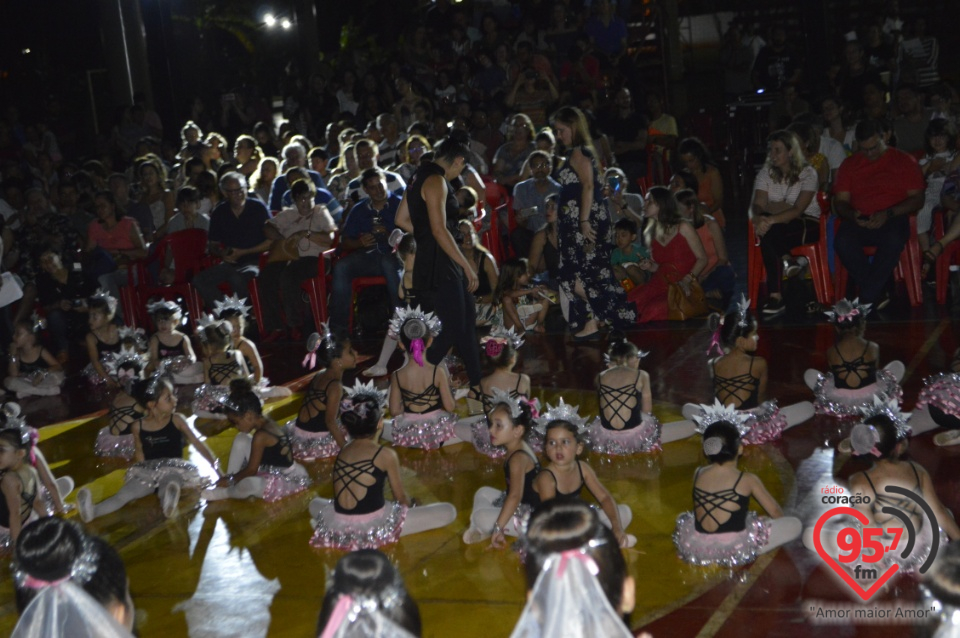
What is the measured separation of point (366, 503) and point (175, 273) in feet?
20.3

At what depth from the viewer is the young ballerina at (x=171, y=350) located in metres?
9.18

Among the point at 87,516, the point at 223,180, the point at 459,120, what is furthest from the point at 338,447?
the point at 459,120

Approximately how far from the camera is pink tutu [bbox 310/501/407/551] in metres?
5.50

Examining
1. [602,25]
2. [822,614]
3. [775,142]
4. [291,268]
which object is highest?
[602,25]

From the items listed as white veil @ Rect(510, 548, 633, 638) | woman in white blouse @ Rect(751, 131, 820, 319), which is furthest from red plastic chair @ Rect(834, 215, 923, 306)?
white veil @ Rect(510, 548, 633, 638)

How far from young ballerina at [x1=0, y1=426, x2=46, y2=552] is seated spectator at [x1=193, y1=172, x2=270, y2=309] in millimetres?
4603

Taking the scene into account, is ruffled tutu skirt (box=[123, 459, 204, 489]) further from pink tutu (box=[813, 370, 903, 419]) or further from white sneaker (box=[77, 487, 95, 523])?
pink tutu (box=[813, 370, 903, 419])

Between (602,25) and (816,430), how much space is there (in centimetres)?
969

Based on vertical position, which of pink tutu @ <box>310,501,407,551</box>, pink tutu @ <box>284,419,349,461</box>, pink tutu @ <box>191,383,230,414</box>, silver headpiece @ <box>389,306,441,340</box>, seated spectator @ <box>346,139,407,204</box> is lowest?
pink tutu @ <box>310,501,407,551</box>

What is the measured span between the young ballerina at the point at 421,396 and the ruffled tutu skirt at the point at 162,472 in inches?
49.9

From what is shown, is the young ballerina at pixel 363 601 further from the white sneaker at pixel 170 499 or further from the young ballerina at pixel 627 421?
the young ballerina at pixel 627 421

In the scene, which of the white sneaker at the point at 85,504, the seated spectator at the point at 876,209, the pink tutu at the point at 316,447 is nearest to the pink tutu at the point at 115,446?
the white sneaker at the point at 85,504

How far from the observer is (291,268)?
10.4 m

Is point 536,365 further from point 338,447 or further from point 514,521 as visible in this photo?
point 514,521
